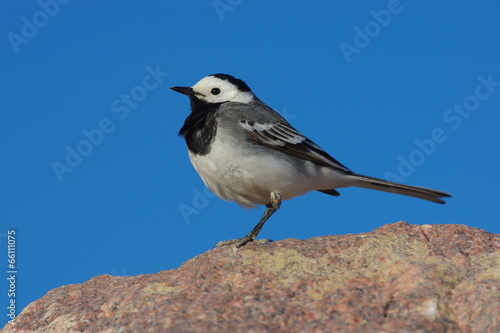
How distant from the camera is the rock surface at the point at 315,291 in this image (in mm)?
4645

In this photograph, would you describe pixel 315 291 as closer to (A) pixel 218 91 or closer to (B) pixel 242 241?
(B) pixel 242 241

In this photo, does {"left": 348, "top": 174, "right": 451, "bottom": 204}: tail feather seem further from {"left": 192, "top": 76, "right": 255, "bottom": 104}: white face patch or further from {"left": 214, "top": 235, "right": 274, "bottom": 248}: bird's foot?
{"left": 192, "top": 76, "right": 255, "bottom": 104}: white face patch

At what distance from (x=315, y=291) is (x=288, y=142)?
303 cm

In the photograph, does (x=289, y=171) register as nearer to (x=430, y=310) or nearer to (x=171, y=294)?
(x=171, y=294)

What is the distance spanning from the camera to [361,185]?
8008 millimetres

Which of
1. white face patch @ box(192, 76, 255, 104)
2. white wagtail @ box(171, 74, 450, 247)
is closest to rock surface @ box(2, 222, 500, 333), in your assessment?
white wagtail @ box(171, 74, 450, 247)

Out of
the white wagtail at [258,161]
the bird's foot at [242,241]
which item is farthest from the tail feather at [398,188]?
the bird's foot at [242,241]

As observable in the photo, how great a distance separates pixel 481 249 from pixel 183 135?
440 centimetres

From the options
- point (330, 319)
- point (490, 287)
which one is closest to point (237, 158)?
point (330, 319)

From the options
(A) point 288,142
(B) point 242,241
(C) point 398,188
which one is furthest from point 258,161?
(C) point 398,188

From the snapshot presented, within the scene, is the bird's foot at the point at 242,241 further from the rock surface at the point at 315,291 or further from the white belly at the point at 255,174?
the white belly at the point at 255,174

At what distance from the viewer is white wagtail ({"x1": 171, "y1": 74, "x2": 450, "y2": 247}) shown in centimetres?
736

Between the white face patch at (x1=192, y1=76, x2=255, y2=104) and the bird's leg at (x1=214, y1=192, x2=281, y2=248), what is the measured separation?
74.5 inches

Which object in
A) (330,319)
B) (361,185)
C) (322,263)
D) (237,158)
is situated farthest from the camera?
(361,185)
